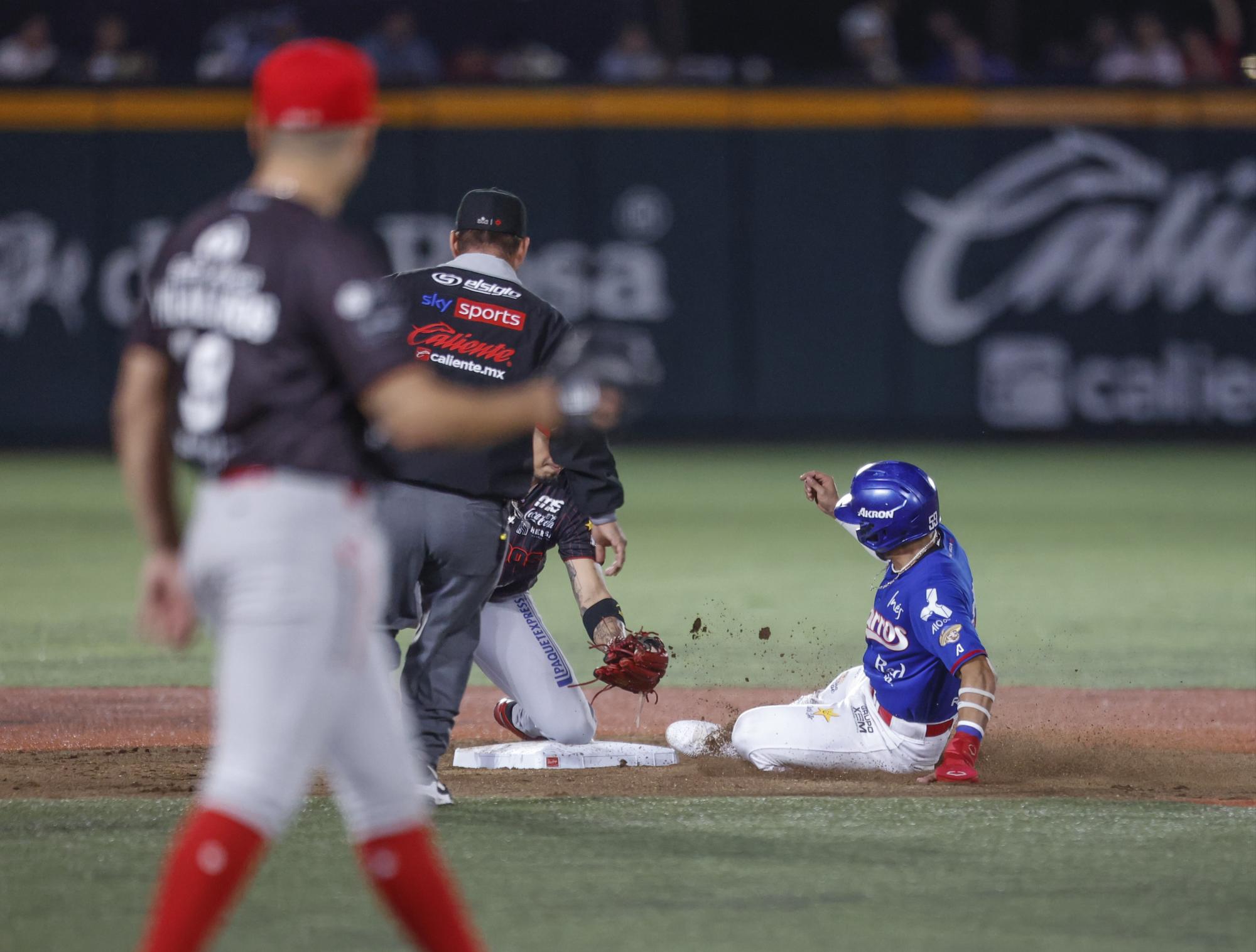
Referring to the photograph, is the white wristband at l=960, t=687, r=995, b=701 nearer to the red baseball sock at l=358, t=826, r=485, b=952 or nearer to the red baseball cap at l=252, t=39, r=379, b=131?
the red baseball sock at l=358, t=826, r=485, b=952

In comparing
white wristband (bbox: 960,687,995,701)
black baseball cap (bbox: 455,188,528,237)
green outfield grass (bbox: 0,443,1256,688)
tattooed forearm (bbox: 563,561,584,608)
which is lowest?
green outfield grass (bbox: 0,443,1256,688)

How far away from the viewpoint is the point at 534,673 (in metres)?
6.27

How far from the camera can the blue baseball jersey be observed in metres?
5.71

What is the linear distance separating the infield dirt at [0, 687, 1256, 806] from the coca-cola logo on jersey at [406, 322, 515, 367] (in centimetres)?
143

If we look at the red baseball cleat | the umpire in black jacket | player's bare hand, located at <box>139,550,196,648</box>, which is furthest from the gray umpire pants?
player's bare hand, located at <box>139,550,196,648</box>

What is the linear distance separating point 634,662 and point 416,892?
3.23 m

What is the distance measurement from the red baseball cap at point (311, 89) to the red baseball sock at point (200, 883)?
1248mm

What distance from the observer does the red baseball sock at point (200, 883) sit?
302 cm

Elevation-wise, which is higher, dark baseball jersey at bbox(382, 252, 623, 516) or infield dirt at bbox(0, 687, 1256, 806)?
dark baseball jersey at bbox(382, 252, 623, 516)

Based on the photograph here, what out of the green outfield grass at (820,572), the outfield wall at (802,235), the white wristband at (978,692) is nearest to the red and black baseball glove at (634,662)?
the white wristband at (978,692)

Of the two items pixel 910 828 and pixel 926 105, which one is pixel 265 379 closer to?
pixel 910 828

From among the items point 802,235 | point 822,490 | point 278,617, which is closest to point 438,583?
point 822,490

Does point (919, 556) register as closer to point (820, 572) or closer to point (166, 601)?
point (166, 601)

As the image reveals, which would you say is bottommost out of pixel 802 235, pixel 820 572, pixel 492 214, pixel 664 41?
pixel 820 572
